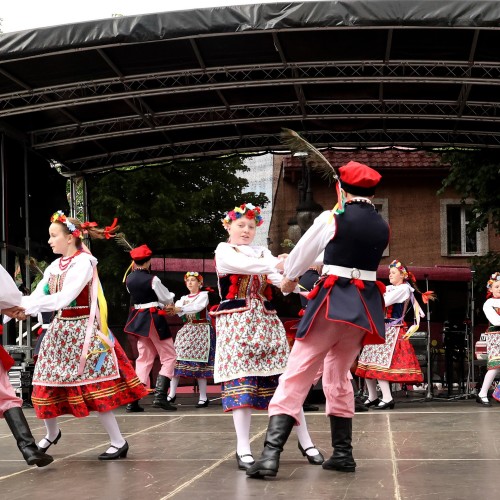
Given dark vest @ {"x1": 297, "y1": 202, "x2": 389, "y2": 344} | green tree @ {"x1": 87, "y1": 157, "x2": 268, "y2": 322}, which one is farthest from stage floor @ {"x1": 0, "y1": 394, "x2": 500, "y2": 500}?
green tree @ {"x1": 87, "y1": 157, "x2": 268, "y2": 322}

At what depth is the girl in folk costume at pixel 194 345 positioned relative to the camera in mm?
12164

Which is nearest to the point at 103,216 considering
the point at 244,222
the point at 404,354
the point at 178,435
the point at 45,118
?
the point at 45,118

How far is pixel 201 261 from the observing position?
613 inches

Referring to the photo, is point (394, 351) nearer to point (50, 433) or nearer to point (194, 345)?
point (194, 345)

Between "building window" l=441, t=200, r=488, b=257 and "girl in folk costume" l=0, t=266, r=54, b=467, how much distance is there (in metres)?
20.8

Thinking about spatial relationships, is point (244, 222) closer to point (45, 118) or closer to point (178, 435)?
point (178, 435)

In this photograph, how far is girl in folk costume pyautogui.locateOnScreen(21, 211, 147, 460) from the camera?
6199mm

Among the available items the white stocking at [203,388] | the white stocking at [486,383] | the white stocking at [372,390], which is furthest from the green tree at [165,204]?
the white stocking at [486,383]

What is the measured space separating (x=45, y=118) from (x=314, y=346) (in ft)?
25.3

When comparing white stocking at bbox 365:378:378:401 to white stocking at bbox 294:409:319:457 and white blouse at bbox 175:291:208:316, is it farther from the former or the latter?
white stocking at bbox 294:409:319:457

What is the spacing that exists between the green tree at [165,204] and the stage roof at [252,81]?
39.1 ft

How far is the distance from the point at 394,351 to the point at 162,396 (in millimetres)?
2649

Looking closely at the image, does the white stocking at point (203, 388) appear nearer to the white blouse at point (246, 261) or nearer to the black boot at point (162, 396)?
the black boot at point (162, 396)

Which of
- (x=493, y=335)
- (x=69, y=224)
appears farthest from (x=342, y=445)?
(x=493, y=335)
